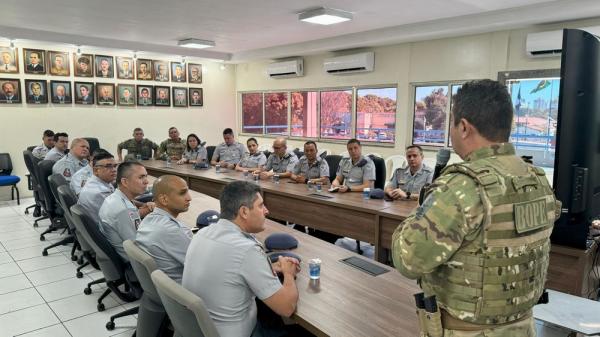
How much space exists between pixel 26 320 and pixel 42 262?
1364 millimetres

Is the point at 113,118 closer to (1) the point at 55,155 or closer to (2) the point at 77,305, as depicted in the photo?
(1) the point at 55,155

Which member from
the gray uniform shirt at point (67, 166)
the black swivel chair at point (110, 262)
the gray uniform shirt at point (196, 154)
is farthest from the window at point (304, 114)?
the black swivel chair at point (110, 262)

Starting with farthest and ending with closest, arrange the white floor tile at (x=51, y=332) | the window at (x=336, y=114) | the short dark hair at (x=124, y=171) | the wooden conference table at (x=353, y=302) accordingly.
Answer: the window at (x=336, y=114), the short dark hair at (x=124, y=171), the white floor tile at (x=51, y=332), the wooden conference table at (x=353, y=302)

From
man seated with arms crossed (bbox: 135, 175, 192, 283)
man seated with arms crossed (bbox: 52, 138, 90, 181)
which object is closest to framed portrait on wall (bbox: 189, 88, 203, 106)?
man seated with arms crossed (bbox: 52, 138, 90, 181)

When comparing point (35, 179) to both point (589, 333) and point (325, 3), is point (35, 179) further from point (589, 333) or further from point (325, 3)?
point (589, 333)

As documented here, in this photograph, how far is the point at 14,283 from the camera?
12.2 feet

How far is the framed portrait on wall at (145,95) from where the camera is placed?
27.5ft

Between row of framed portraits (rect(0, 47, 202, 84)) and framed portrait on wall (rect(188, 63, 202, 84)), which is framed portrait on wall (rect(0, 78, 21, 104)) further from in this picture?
framed portrait on wall (rect(188, 63, 202, 84))

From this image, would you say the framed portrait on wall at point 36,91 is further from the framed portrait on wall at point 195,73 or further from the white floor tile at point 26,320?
the white floor tile at point 26,320

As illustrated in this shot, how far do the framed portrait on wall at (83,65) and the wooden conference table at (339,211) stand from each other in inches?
167

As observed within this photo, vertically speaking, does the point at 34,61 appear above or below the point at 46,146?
above

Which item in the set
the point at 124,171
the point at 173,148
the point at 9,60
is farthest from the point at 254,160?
the point at 9,60

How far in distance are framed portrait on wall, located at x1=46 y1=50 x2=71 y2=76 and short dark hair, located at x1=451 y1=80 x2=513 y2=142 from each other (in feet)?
26.5

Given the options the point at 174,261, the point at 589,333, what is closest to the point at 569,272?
the point at 589,333
